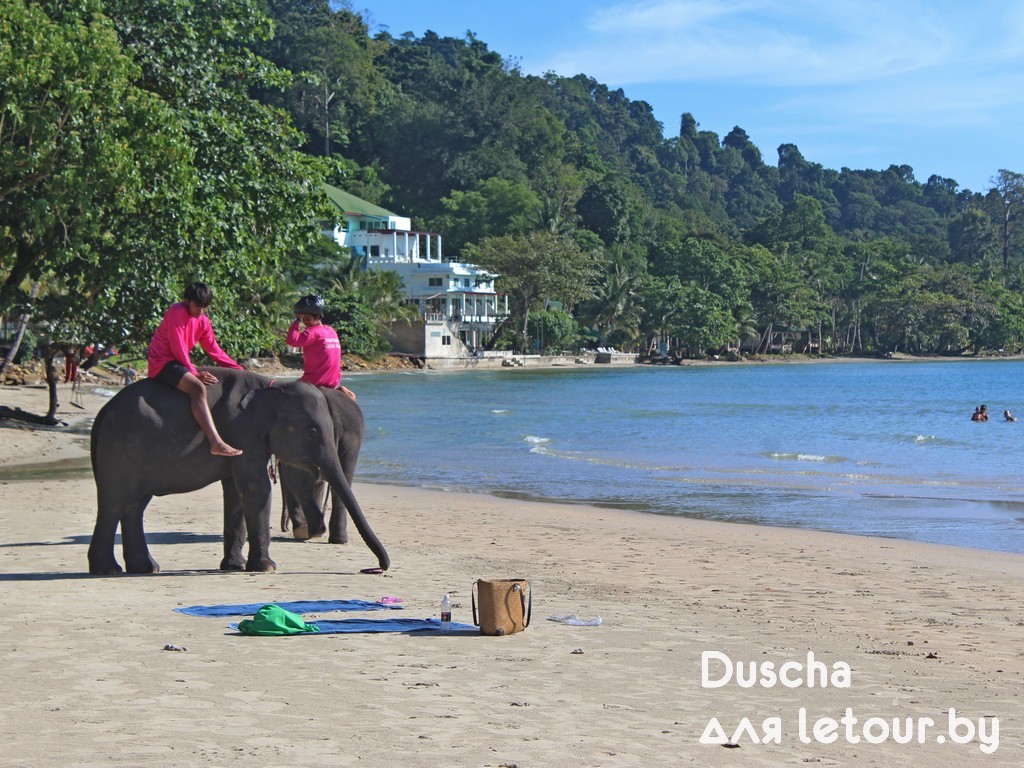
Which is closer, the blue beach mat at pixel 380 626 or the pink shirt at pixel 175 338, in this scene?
the blue beach mat at pixel 380 626

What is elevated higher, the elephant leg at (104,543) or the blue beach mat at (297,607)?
the elephant leg at (104,543)

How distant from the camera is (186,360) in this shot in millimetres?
9328

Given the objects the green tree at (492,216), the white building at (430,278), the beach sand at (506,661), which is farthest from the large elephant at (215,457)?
the green tree at (492,216)

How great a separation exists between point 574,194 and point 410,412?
87.6m

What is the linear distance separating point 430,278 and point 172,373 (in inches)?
3389

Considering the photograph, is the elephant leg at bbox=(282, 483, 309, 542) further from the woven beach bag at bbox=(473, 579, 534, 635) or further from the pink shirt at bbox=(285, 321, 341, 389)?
the woven beach bag at bbox=(473, 579, 534, 635)

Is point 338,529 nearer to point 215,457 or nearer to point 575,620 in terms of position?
point 215,457

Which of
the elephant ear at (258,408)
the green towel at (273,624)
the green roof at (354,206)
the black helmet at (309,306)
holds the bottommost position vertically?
the green towel at (273,624)

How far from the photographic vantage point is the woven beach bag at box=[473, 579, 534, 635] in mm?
Result: 7688

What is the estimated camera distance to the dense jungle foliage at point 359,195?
757 inches

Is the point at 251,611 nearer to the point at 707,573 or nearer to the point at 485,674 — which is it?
the point at 485,674

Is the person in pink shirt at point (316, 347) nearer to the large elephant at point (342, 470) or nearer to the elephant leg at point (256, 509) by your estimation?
the large elephant at point (342, 470)

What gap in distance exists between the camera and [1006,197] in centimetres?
18100

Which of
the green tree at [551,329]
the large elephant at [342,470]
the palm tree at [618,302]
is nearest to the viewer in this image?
the large elephant at [342,470]
